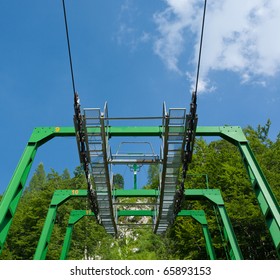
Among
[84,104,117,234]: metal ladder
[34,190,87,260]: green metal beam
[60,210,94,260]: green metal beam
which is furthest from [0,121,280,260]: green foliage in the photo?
[84,104,117,234]: metal ladder

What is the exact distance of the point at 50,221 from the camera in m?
14.5

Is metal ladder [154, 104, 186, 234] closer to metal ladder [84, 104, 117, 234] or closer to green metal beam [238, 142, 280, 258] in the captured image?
metal ladder [84, 104, 117, 234]

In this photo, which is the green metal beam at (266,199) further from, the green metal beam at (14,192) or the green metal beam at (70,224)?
the green metal beam at (70,224)

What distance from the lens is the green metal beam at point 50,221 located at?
13.5 metres

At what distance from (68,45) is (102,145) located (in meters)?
3.03

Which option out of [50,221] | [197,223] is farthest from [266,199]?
[197,223]

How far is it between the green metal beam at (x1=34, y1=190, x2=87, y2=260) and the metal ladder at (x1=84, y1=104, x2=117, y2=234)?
3.11 meters

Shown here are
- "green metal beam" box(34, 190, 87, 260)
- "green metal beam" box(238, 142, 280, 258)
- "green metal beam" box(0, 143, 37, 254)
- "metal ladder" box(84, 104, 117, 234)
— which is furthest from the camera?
"green metal beam" box(34, 190, 87, 260)

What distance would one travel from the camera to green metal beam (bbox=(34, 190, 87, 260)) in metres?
13.5

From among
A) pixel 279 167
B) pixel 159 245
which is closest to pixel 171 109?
pixel 279 167

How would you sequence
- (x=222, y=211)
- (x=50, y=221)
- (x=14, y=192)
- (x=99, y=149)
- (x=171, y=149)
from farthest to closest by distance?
(x=50, y=221), (x=222, y=211), (x=99, y=149), (x=171, y=149), (x=14, y=192)

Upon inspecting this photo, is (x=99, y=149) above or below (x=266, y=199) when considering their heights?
above

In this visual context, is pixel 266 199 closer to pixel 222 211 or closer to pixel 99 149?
pixel 99 149

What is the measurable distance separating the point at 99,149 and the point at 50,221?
6338mm
